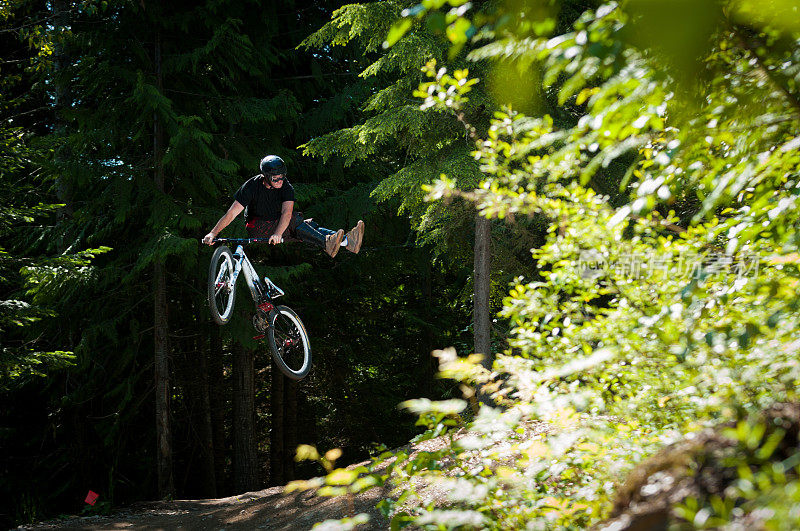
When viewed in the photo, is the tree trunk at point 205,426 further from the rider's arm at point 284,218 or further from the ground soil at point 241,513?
the rider's arm at point 284,218

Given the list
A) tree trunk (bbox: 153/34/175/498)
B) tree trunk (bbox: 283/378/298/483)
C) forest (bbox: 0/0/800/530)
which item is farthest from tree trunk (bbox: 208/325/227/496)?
tree trunk (bbox: 153/34/175/498)

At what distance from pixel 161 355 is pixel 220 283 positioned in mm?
5082

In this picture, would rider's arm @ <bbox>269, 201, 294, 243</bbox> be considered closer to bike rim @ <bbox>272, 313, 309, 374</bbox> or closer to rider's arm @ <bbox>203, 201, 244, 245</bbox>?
rider's arm @ <bbox>203, 201, 244, 245</bbox>

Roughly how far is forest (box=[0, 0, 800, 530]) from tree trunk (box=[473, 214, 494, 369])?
44 mm

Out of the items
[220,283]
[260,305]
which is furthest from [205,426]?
[220,283]

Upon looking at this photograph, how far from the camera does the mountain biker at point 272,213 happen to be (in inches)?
250

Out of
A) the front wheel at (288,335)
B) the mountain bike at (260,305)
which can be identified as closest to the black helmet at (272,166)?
the mountain bike at (260,305)

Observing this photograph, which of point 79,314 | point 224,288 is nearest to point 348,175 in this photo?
point 79,314

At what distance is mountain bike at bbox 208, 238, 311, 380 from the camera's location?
6672mm

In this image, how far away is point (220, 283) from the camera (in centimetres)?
669

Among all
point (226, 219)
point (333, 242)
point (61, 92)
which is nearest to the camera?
point (226, 219)

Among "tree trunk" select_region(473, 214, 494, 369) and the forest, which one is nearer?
the forest

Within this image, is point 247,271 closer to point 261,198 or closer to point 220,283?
point 220,283

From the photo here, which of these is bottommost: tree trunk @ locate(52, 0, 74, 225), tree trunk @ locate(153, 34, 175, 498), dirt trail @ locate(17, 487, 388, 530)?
dirt trail @ locate(17, 487, 388, 530)
